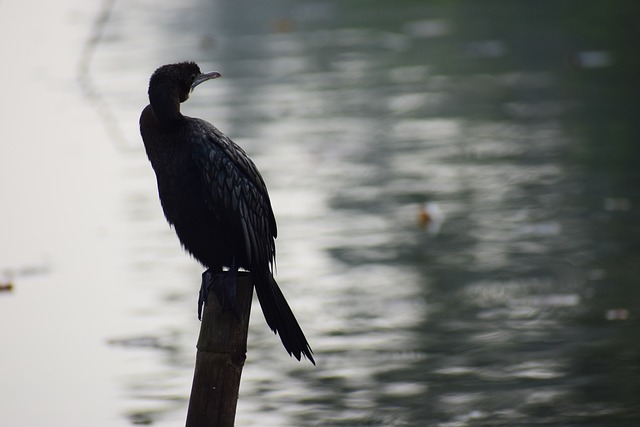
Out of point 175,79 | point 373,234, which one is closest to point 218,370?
point 175,79

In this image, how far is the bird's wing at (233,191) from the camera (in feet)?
14.8

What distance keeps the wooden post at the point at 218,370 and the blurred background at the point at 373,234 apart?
158 centimetres

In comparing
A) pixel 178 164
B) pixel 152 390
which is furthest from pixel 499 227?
pixel 178 164

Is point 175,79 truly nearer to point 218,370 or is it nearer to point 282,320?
point 282,320

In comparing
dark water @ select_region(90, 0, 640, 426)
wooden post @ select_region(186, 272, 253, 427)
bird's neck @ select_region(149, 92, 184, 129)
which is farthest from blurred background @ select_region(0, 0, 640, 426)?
bird's neck @ select_region(149, 92, 184, 129)

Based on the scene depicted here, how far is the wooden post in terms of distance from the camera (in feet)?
13.4

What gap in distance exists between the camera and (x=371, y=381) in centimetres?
612

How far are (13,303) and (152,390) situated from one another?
1962mm

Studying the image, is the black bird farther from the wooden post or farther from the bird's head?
the wooden post

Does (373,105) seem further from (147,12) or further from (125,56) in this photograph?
(147,12)

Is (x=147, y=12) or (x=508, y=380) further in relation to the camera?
(x=147, y=12)

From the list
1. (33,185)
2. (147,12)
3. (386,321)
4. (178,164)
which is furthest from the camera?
(147,12)

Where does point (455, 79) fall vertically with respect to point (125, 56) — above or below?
below

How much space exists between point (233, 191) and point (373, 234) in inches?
163
